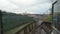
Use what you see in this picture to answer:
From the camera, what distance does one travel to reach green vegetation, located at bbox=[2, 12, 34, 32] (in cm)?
310

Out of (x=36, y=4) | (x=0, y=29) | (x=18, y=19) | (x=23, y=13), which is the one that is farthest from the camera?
(x=36, y=4)

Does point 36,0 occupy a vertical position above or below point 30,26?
above

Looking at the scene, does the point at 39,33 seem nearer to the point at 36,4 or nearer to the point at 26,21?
the point at 26,21

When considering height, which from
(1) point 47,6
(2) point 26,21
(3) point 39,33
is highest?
(1) point 47,6

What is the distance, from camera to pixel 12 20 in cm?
359

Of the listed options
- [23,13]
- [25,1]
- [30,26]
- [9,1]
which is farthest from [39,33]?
[9,1]

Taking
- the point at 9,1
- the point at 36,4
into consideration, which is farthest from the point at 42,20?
the point at 9,1

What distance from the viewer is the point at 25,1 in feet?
15.8

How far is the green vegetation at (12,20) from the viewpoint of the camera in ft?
10.2

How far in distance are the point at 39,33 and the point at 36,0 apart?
3.89 ft

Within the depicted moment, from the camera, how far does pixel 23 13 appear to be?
4.70 m

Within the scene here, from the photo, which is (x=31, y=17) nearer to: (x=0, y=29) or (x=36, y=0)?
(x=36, y=0)

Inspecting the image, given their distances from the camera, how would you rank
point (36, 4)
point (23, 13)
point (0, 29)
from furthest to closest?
point (36, 4)
point (23, 13)
point (0, 29)

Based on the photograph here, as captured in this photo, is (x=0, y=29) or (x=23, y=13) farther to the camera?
(x=23, y=13)
